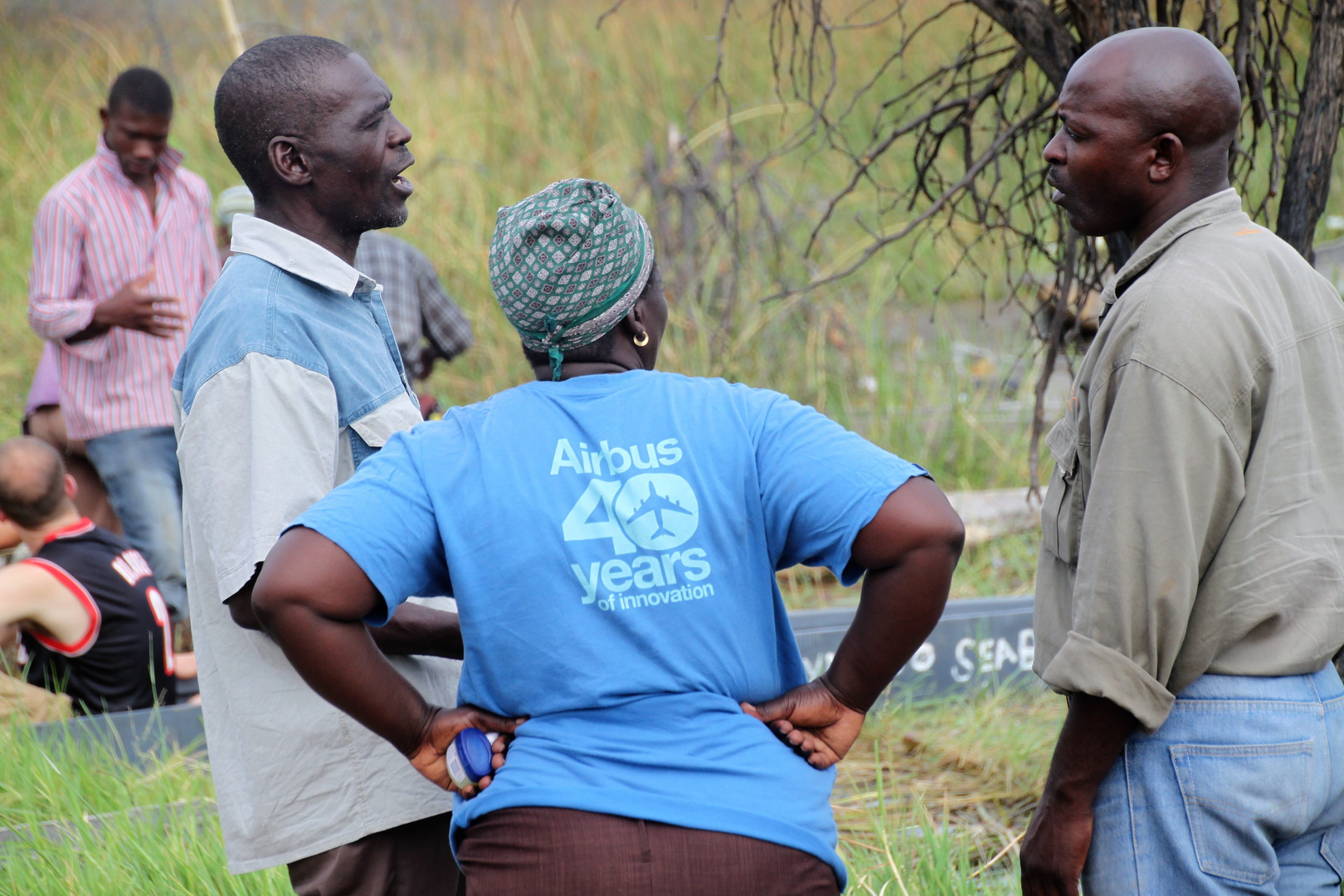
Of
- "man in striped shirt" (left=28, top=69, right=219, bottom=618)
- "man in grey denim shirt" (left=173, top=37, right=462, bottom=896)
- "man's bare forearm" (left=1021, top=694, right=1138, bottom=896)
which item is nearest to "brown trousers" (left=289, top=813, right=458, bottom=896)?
"man in grey denim shirt" (left=173, top=37, right=462, bottom=896)

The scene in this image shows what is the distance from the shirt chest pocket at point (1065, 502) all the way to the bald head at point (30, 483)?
3.47 metres

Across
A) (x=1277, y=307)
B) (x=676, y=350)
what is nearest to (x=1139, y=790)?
(x=1277, y=307)

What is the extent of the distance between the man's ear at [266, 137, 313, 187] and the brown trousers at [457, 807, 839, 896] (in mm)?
1108

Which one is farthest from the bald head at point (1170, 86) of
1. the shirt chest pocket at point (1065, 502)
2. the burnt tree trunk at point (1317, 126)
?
the burnt tree trunk at point (1317, 126)

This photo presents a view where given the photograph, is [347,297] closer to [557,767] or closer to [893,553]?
[557,767]

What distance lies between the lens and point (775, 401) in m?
1.67

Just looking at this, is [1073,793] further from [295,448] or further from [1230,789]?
[295,448]

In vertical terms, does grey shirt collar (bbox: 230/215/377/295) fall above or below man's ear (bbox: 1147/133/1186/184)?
above

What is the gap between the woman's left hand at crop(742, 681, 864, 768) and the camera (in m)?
1.67

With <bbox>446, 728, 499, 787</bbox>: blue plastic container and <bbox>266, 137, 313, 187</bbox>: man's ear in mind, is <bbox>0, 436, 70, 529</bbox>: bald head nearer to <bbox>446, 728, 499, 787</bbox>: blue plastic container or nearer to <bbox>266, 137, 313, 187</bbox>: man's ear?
<bbox>266, 137, 313, 187</bbox>: man's ear

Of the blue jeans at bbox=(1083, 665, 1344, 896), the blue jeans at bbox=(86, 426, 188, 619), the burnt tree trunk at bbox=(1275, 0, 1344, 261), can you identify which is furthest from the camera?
the blue jeans at bbox=(86, 426, 188, 619)

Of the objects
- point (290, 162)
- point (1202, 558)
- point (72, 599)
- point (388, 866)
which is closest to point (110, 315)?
point (72, 599)

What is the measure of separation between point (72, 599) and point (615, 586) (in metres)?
3.27

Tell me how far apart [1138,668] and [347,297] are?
1.34 meters
